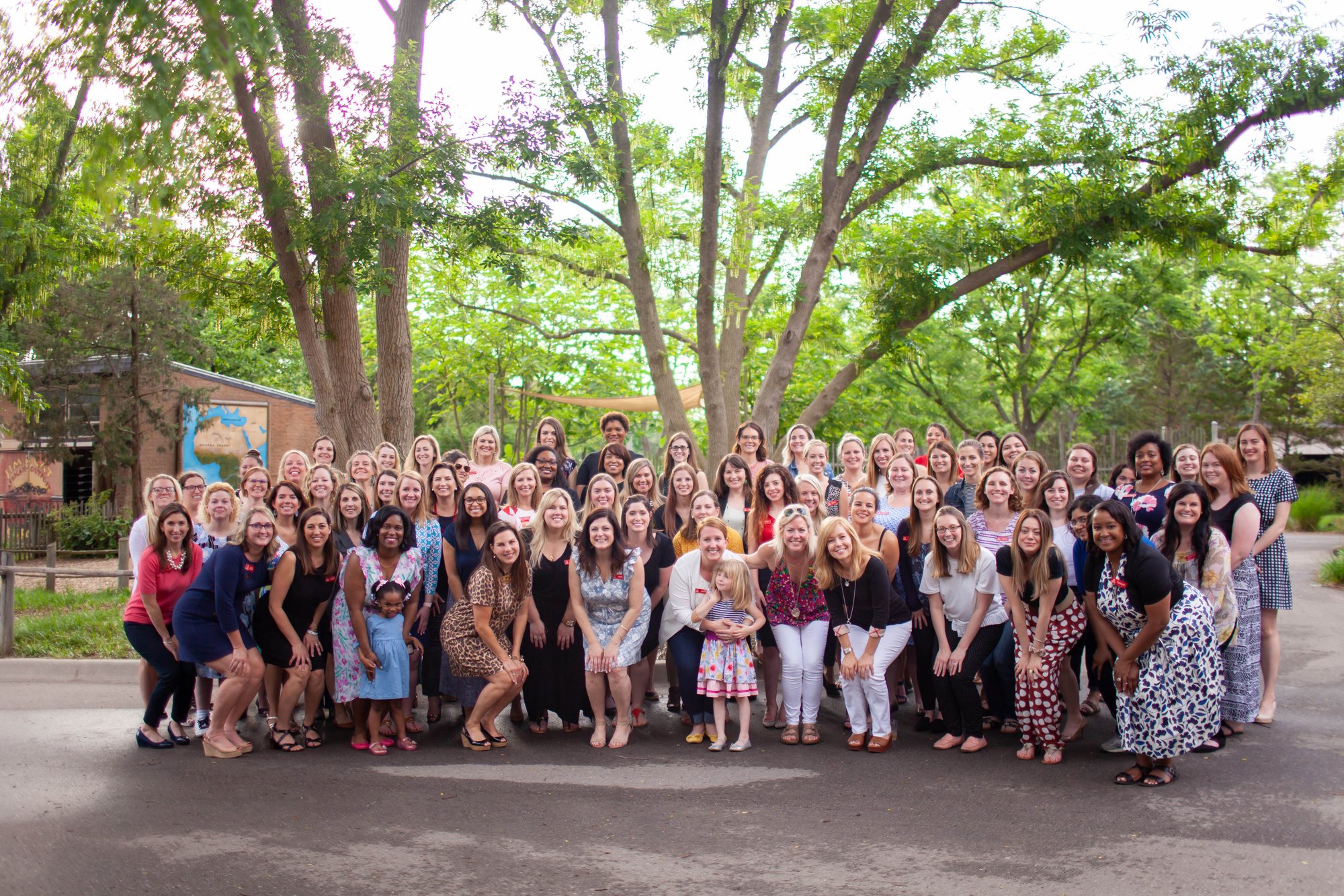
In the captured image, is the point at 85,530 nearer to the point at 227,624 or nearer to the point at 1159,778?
the point at 227,624

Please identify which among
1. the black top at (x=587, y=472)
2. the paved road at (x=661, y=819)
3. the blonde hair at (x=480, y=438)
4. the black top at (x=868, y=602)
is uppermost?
the blonde hair at (x=480, y=438)

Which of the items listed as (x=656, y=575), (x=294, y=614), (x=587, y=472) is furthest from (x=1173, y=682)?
(x=294, y=614)

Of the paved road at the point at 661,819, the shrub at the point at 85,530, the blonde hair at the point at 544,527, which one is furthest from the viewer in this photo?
the shrub at the point at 85,530

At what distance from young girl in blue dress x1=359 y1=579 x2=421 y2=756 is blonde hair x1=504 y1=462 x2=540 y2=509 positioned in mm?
1434

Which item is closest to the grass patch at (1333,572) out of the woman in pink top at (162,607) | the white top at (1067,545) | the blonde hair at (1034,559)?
the white top at (1067,545)

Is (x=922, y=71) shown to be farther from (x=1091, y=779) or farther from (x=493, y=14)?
(x=1091, y=779)

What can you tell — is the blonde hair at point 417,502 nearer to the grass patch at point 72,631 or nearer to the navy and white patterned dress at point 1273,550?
the grass patch at point 72,631

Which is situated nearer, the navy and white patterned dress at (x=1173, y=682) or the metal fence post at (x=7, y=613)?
the navy and white patterned dress at (x=1173, y=682)

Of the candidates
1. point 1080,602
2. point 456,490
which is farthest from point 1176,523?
point 456,490

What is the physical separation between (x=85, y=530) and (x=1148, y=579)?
23.8 metres

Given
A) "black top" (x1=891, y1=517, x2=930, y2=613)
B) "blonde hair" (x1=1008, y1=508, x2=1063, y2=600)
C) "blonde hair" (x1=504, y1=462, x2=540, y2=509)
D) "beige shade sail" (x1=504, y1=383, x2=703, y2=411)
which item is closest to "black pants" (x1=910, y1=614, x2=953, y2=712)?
"black top" (x1=891, y1=517, x2=930, y2=613)

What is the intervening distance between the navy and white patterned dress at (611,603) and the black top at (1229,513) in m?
3.93

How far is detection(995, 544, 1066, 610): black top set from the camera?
641 centimetres

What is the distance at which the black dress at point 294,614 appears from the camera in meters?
6.85
